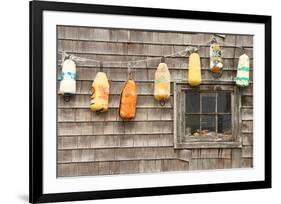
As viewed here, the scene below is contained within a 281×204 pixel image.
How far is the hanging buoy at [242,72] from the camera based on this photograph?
2.96 meters

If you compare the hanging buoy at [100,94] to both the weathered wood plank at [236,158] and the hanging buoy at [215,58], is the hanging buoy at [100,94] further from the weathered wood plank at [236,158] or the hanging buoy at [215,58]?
the weathered wood plank at [236,158]

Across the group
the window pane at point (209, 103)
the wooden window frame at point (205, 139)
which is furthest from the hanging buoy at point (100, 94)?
the window pane at point (209, 103)

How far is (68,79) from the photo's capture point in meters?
2.62

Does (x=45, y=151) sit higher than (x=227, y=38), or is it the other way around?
(x=227, y=38)

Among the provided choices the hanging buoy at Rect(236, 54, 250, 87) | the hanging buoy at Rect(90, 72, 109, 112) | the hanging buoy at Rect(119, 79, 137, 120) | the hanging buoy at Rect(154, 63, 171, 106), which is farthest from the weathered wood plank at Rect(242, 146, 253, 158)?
the hanging buoy at Rect(90, 72, 109, 112)

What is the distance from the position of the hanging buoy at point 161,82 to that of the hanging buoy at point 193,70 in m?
0.15

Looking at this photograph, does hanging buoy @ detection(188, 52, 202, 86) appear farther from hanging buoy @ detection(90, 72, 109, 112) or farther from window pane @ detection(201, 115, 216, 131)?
hanging buoy @ detection(90, 72, 109, 112)

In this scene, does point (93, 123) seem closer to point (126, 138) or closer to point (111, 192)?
point (126, 138)

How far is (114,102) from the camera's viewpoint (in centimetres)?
275

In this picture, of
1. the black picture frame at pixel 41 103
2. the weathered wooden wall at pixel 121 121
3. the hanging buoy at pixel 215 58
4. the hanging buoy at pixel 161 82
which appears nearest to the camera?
the black picture frame at pixel 41 103

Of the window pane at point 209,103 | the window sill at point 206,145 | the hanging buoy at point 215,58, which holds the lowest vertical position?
the window sill at point 206,145

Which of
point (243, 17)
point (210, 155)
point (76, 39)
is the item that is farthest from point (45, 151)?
point (243, 17)

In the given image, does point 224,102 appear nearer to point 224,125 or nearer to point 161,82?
point 224,125

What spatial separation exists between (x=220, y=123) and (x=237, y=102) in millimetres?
171
